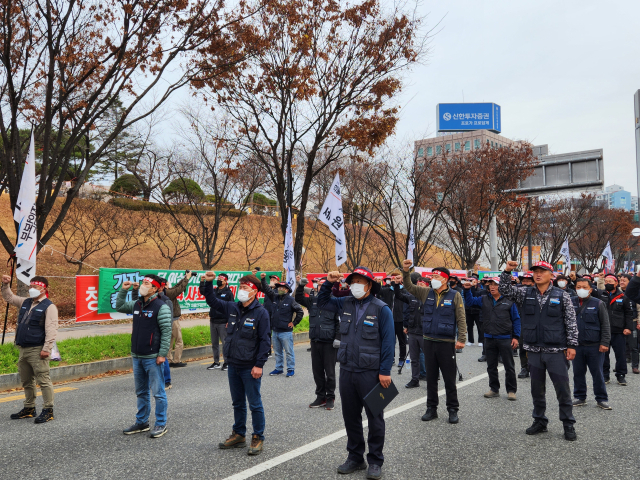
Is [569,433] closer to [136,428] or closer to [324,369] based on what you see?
[324,369]

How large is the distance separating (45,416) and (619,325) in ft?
31.5

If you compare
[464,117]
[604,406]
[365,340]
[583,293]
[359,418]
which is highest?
[464,117]

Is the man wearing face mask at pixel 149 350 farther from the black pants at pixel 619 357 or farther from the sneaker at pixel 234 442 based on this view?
the black pants at pixel 619 357

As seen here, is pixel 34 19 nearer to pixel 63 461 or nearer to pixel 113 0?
pixel 113 0

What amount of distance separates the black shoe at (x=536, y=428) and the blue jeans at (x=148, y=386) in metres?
4.19

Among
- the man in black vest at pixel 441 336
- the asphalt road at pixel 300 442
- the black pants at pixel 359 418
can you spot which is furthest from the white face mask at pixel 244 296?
the man in black vest at pixel 441 336

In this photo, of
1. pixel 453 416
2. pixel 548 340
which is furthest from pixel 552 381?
pixel 453 416

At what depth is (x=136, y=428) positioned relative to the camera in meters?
5.68

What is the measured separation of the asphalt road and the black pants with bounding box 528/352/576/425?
269mm

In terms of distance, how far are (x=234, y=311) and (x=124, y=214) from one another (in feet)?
78.3

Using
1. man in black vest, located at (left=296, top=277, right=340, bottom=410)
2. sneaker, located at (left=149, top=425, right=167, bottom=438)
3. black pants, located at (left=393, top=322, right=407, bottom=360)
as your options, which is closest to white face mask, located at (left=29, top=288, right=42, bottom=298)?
sneaker, located at (left=149, top=425, right=167, bottom=438)

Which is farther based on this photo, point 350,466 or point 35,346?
point 35,346

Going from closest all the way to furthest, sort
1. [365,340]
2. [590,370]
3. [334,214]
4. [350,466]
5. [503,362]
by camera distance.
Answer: [350,466]
[365,340]
[590,370]
[503,362]
[334,214]

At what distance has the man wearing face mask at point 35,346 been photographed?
248 inches
